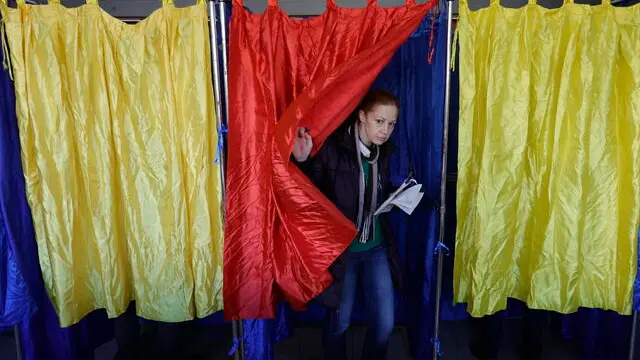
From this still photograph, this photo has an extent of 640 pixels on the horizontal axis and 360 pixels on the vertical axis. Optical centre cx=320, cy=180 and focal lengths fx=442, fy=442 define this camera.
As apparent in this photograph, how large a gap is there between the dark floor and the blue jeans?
519 millimetres

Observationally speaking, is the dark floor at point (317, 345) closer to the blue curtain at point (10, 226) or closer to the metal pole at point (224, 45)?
the blue curtain at point (10, 226)


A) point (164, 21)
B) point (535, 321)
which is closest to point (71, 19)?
point (164, 21)

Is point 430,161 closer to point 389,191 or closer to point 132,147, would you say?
point 389,191

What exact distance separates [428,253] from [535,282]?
0.50 metres

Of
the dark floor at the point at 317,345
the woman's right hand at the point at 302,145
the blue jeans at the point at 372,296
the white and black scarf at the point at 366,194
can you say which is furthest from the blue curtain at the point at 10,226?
the white and black scarf at the point at 366,194

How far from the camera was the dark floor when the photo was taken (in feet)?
7.99

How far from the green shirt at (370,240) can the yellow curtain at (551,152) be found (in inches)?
15.0

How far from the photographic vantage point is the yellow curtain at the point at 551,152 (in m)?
1.83

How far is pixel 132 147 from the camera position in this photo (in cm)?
188

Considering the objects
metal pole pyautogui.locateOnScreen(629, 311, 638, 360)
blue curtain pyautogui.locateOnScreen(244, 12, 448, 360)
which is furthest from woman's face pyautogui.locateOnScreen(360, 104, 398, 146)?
metal pole pyautogui.locateOnScreen(629, 311, 638, 360)

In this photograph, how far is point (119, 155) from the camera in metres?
1.88

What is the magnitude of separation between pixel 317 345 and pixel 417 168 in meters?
1.19

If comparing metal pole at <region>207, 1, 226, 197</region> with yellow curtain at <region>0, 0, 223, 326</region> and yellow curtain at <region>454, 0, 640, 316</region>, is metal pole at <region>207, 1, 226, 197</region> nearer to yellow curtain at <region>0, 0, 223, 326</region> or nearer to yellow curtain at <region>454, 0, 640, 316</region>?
yellow curtain at <region>0, 0, 223, 326</region>

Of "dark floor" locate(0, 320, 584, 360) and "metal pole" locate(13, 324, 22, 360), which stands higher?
"metal pole" locate(13, 324, 22, 360)
